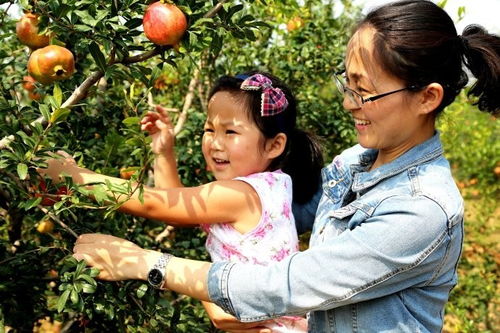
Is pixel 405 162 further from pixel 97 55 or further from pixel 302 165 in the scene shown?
pixel 97 55

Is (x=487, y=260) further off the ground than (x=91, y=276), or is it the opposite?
(x=91, y=276)

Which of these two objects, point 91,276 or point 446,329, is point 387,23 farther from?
point 446,329

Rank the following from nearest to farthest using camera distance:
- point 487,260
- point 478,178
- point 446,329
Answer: point 487,260, point 446,329, point 478,178

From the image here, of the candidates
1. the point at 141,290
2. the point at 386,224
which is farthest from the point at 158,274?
the point at 386,224

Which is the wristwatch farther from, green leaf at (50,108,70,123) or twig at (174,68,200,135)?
twig at (174,68,200,135)

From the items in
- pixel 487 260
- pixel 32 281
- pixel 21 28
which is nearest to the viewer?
pixel 21 28

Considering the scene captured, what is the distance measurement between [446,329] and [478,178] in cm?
185

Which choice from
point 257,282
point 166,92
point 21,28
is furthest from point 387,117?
point 166,92

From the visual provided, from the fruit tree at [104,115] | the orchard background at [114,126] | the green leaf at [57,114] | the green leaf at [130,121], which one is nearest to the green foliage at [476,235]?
the orchard background at [114,126]

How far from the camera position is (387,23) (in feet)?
4.74

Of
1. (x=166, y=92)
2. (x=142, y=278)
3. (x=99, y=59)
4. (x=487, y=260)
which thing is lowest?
(x=487, y=260)

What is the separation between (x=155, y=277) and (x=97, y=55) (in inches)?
20.9

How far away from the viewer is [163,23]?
1.36 meters

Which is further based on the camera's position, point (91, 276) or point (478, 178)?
point (478, 178)
